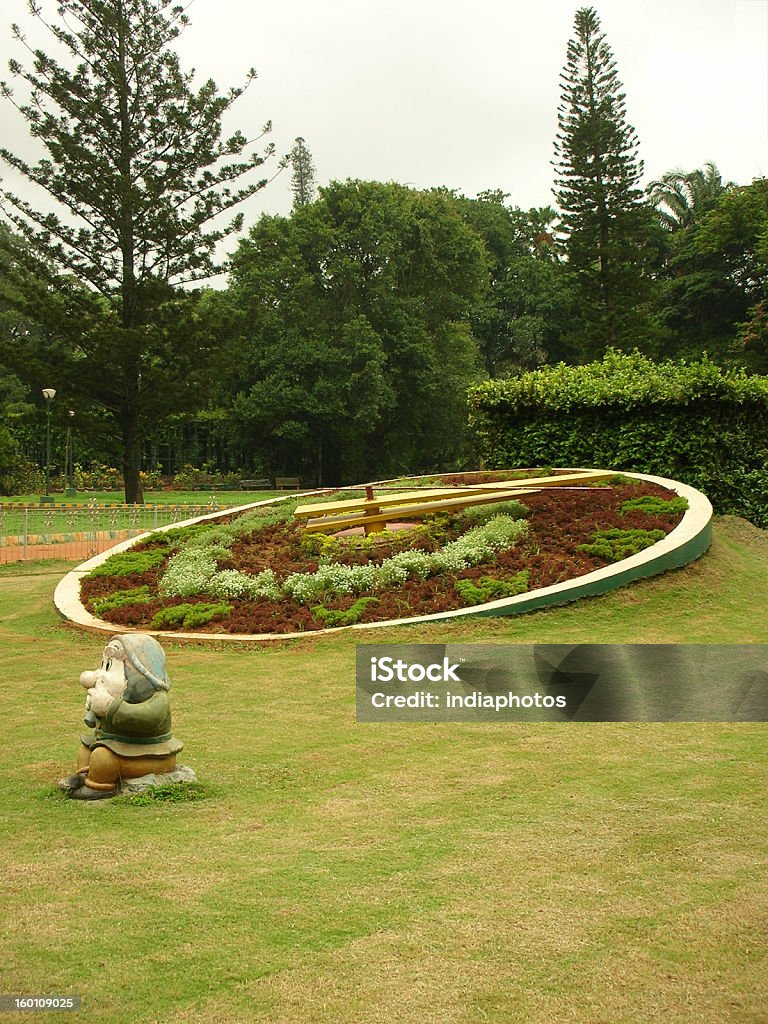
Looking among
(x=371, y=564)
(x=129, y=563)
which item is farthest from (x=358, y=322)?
(x=371, y=564)

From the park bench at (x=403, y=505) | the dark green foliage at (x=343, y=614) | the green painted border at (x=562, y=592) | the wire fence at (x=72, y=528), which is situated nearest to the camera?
the green painted border at (x=562, y=592)

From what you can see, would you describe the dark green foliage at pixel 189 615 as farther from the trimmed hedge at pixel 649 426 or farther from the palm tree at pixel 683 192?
the palm tree at pixel 683 192

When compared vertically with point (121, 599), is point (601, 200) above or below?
above

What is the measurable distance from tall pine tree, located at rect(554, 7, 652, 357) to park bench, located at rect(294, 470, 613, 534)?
22.5 m

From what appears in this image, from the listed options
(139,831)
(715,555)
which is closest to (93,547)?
(715,555)

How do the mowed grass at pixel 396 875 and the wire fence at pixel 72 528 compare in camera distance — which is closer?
the mowed grass at pixel 396 875

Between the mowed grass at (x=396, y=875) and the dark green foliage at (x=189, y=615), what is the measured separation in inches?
90.2

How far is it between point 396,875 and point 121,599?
6323mm

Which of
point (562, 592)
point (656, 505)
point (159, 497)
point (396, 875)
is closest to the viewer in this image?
point (396, 875)

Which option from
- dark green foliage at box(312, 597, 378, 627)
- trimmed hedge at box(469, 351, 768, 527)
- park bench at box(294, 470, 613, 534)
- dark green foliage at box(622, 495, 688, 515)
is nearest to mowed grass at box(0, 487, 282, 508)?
trimmed hedge at box(469, 351, 768, 527)

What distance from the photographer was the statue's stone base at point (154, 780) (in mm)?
4469

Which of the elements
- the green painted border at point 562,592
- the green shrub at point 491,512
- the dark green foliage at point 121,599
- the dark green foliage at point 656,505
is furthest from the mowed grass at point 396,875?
the green shrub at point 491,512

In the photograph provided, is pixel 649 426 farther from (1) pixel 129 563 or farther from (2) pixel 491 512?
(1) pixel 129 563

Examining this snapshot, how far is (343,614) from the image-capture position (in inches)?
325
